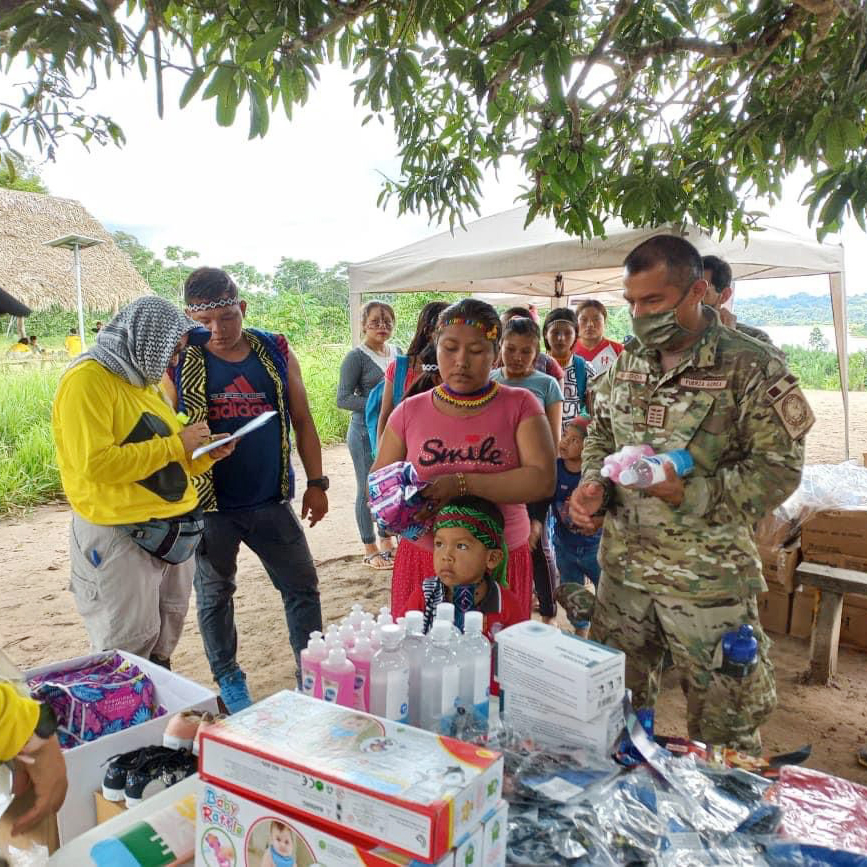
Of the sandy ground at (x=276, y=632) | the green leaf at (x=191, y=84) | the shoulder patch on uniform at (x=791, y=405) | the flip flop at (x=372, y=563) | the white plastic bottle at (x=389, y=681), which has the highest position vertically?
the green leaf at (x=191, y=84)

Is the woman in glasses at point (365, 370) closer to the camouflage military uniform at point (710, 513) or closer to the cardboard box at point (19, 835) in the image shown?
the camouflage military uniform at point (710, 513)

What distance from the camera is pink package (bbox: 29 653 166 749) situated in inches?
67.5

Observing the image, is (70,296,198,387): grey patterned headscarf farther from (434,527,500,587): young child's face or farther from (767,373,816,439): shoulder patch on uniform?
(767,373,816,439): shoulder patch on uniform

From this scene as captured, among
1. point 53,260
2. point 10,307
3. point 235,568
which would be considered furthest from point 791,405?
point 53,260

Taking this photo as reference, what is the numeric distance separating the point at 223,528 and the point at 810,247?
18.8ft

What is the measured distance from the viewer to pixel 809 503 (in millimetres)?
3930

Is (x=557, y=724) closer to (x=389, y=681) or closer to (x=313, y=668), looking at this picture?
(x=389, y=681)

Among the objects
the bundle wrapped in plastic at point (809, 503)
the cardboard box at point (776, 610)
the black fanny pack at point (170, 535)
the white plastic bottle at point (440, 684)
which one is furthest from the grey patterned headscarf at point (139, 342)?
the cardboard box at point (776, 610)

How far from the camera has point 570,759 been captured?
1279 millimetres

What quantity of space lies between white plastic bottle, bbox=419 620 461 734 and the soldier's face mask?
1.12m

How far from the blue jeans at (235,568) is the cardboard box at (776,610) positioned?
9.49ft

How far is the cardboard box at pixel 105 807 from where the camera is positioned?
1.50 metres

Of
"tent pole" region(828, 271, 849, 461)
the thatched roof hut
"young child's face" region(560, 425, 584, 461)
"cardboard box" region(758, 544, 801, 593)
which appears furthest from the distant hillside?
"young child's face" region(560, 425, 584, 461)

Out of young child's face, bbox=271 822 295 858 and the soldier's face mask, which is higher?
the soldier's face mask
